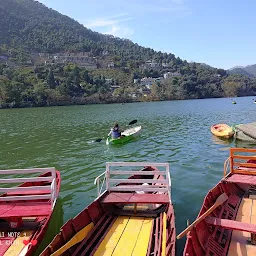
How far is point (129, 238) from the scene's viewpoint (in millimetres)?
8250

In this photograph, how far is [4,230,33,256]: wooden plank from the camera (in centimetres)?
794

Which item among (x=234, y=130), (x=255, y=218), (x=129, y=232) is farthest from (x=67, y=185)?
(x=234, y=130)

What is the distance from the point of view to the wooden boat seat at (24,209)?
30.0 ft

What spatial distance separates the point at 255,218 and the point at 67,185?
33.5ft

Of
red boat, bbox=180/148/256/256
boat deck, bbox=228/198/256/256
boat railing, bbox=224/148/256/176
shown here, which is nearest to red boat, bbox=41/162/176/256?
red boat, bbox=180/148/256/256

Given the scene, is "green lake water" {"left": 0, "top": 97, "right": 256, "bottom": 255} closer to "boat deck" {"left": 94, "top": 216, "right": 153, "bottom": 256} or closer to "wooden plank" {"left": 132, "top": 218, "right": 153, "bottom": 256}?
"wooden plank" {"left": 132, "top": 218, "right": 153, "bottom": 256}

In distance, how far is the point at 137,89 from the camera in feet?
546

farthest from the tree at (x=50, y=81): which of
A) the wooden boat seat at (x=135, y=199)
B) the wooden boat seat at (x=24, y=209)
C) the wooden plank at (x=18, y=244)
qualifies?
the wooden plank at (x=18, y=244)

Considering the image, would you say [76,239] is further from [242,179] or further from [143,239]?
[242,179]

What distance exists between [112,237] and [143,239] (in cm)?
93

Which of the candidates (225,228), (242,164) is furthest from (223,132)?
(225,228)

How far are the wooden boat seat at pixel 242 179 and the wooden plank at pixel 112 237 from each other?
14.8ft

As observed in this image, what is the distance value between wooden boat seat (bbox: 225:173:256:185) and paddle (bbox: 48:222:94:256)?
5756mm

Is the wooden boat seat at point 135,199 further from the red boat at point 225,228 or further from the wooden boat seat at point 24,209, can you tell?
the wooden boat seat at point 24,209
